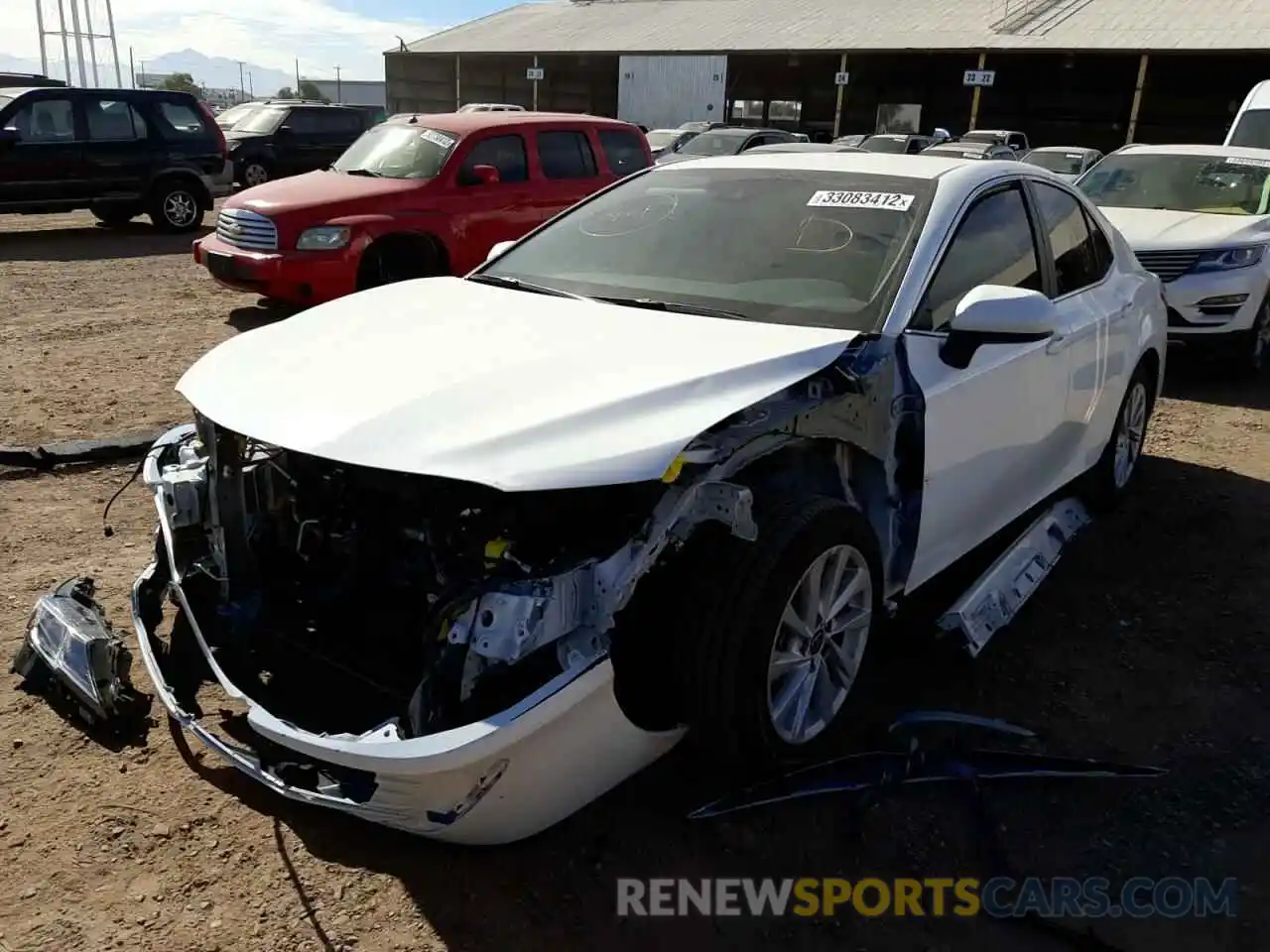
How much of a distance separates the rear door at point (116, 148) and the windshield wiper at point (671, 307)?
40.9 feet

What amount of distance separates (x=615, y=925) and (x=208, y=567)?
4.73ft

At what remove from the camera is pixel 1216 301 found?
7715 mm

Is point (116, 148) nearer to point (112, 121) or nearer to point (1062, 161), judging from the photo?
point (112, 121)

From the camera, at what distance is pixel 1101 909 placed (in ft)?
8.57

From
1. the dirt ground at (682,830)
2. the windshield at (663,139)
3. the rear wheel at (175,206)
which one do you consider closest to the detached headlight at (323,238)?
the dirt ground at (682,830)

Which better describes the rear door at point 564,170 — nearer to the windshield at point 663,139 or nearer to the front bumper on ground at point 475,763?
the front bumper on ground at point 475,763

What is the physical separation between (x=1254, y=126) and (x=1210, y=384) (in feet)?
19.1

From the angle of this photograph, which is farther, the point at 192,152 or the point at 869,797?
the point at 192,152

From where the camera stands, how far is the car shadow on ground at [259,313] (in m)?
9.04

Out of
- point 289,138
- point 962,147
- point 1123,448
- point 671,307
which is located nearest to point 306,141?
point 289,138

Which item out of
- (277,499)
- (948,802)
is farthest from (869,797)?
(277,499)

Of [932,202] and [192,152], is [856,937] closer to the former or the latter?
[932,202]

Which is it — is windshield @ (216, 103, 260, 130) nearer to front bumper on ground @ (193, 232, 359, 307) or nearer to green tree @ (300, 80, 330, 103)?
front bumper on ground @ (193, 232, 359, 307)

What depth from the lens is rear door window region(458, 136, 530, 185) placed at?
9344mm
